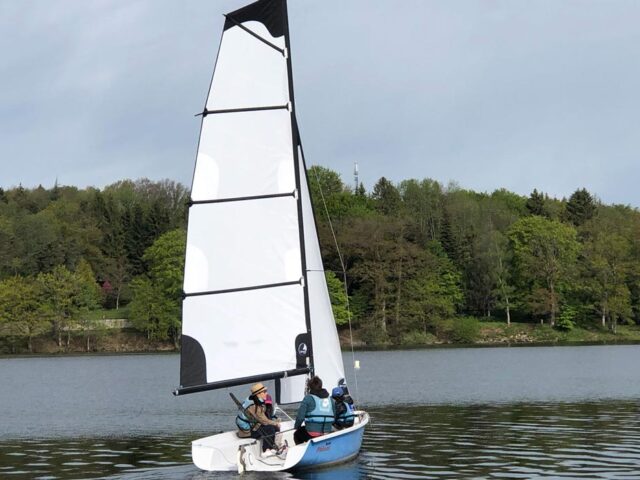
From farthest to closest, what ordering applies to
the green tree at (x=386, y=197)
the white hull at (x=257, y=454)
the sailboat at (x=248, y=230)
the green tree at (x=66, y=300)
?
1. the green tree at (x=386, y=197)
2. the green tree at (x=66, y=300)
3. the sailboat at (x=248, y=230)
4. the white hull at (x=257, y=454)

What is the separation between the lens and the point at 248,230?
23.3m

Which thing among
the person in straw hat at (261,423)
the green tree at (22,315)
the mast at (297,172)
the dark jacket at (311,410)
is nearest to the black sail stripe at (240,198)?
→ the mast at (297,172)

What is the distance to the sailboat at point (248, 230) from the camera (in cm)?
2298

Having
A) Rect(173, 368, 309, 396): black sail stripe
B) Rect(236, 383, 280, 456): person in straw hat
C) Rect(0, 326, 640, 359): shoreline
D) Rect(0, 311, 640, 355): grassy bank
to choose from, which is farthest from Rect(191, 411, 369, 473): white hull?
Rect(0, 311, 640, 355): grassy bank

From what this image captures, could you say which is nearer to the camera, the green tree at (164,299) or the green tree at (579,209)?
the green tree at (164,299)

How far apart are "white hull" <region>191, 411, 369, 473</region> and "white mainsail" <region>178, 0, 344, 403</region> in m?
1.37

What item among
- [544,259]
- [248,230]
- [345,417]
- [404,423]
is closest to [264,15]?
[248,230]

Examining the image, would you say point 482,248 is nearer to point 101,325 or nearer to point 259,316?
point 101,325

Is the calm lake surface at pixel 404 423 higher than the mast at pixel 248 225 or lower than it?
lower

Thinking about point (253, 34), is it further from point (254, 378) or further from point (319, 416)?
point (319, 416)

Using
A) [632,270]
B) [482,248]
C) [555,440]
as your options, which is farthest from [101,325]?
[555,440]

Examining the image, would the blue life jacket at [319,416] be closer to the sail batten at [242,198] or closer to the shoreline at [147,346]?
the sail batten at [242,198]

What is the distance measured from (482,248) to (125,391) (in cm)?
7706

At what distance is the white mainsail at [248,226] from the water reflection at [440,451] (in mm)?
2796
